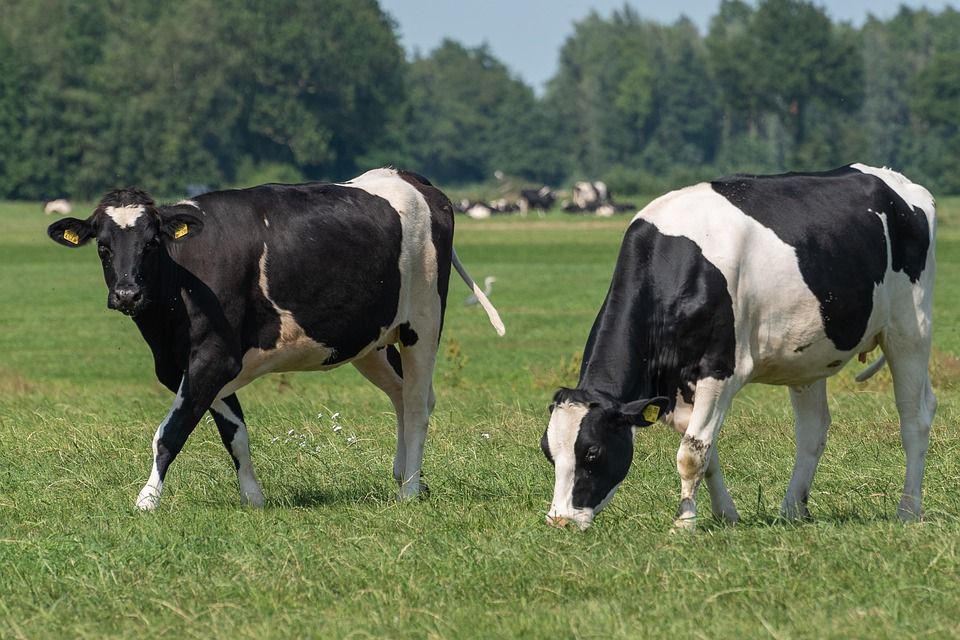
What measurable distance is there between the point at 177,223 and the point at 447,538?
288 cm

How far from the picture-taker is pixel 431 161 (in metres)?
188

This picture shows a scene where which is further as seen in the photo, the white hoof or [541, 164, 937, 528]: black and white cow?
the white hoof

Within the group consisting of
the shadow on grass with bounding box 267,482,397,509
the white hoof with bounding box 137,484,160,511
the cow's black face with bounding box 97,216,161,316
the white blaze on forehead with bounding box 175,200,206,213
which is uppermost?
the white blaze on forehead with bounding box 175,200,206,213

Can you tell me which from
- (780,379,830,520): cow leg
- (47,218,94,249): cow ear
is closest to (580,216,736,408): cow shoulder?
(780,379,830,520): cow leg

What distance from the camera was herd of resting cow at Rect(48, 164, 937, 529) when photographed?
914cm

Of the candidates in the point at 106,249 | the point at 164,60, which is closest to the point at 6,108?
the point at 164,60

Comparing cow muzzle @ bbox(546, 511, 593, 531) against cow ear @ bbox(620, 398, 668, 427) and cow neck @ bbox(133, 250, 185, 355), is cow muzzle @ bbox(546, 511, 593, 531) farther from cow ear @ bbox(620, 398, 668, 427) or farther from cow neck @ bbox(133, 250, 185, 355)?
cow neck @ bbox(133, 250, 185, 355)

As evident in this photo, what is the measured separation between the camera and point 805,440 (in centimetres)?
1038

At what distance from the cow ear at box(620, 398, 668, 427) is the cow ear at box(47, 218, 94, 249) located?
3.78m

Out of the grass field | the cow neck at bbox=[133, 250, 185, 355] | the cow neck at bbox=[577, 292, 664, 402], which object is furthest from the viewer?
the cow neck at bbox=[133, 250, 185, 355]

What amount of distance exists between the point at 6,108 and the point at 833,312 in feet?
380

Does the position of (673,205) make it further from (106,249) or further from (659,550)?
(106,249)

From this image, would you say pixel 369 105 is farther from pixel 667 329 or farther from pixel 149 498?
pixel 667 329

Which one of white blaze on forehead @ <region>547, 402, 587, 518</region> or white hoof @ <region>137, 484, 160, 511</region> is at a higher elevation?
white blaze on forehead @ <region>547, 402, 587, 518</region>
